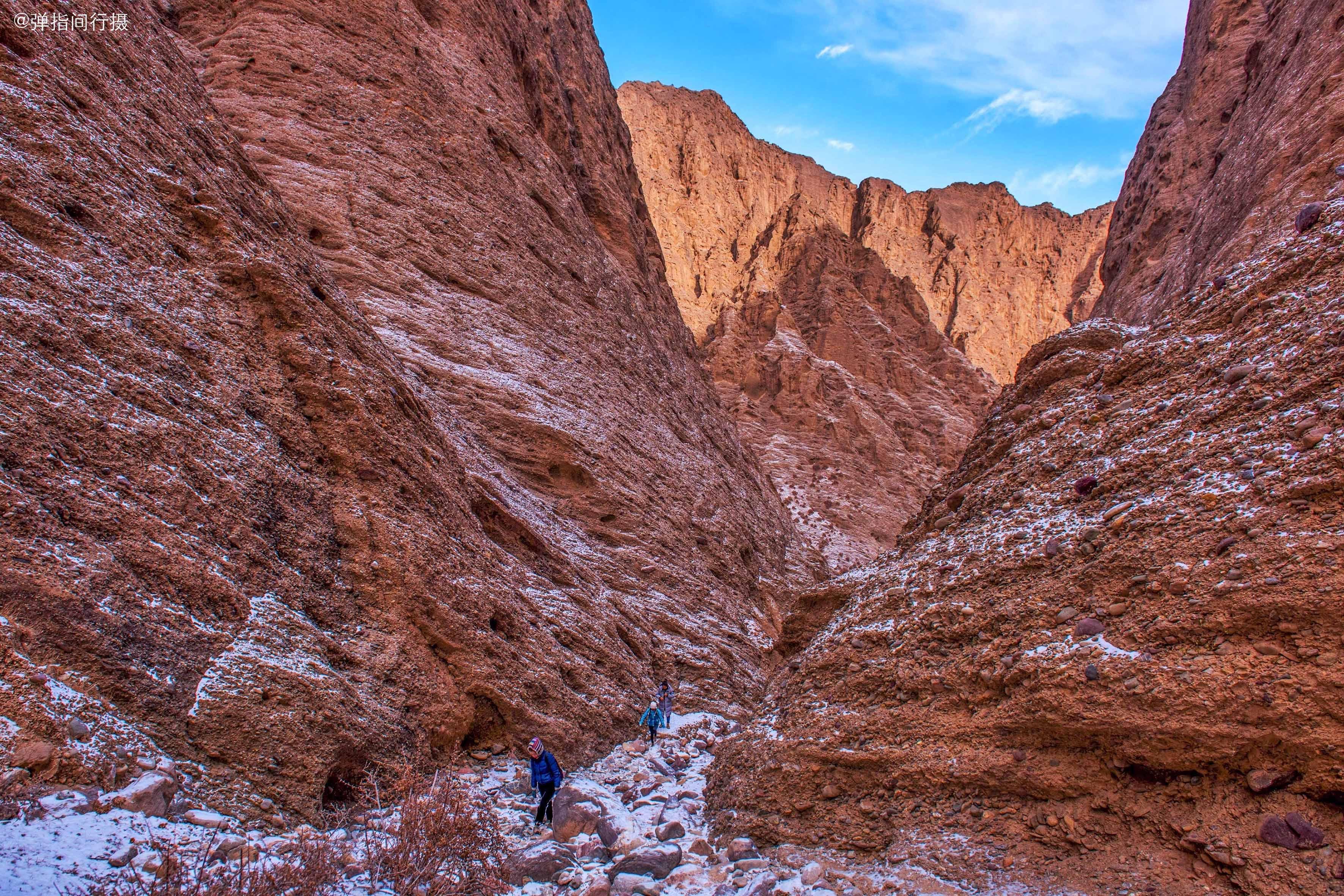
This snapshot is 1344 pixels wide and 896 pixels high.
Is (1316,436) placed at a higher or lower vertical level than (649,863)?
higher

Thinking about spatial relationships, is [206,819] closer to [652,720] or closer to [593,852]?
[593,852]

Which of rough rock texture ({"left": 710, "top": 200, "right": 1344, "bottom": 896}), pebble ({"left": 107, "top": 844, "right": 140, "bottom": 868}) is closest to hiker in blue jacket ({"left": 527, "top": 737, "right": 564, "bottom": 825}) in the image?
rough rock texture ({"left": 710, "top": 200, "right": 1344, "bottom": 896})

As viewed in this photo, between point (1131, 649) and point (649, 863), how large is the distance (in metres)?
3.79

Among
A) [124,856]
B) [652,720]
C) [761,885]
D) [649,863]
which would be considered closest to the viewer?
[124,856]

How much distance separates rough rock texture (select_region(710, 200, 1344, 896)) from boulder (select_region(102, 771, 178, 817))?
13.9 feet

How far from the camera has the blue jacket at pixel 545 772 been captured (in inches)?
254

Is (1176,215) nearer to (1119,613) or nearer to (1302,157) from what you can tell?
(1302,157)

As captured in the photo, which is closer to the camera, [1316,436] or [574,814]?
[1316,436]

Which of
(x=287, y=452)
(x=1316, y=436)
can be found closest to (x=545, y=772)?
(x=287, y=452)

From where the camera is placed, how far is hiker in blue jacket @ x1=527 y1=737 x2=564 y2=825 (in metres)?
6.33

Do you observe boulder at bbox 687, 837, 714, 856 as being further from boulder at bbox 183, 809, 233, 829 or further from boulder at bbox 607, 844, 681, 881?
boulder at bbox 183, 809, 233, 829

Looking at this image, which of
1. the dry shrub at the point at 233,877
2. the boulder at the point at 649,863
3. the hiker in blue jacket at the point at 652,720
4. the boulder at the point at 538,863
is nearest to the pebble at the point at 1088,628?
the boulder at the point at 649,863

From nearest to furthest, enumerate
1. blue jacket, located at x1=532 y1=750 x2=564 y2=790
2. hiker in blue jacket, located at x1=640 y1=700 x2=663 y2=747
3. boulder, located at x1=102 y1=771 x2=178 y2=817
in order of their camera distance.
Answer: boulder, located at x1=102 y1=771 x2=178 y2=817
blue jacket, located at x1=532 y1=750 x2=564 y2=790
hiker in blue jacket, located at x1=640 y1=700 x2=663 y2=747

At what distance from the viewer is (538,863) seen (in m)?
5.23
